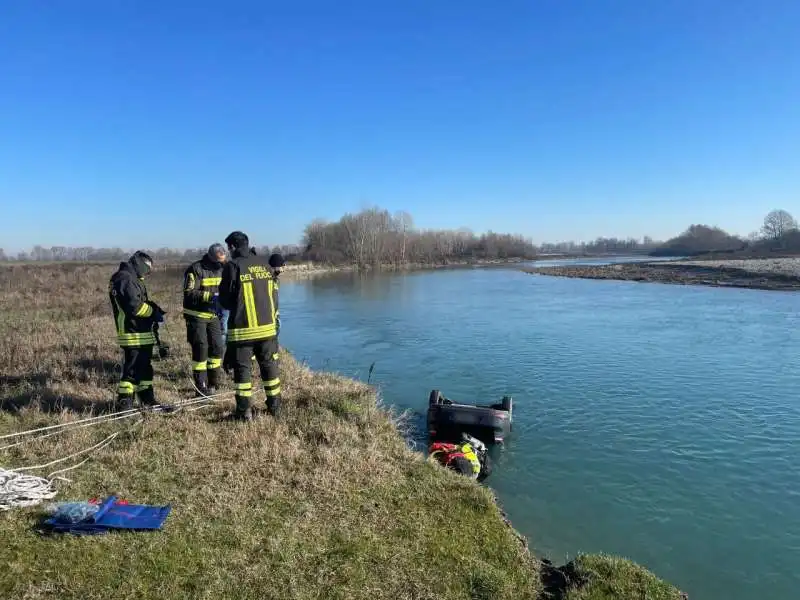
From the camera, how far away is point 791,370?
1234cm

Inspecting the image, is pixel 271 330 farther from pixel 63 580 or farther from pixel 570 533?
pixel 570 533

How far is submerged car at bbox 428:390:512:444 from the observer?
7.69 metres

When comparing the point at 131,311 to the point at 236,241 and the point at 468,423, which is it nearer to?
Answer: the point at 236,241

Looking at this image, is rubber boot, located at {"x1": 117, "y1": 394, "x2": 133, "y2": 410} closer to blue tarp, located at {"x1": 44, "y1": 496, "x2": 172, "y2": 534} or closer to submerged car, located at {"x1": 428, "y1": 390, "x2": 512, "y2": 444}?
blue tarp, located at {"x1": 44, "y1": 496, "x2": 172, "y2": 534}

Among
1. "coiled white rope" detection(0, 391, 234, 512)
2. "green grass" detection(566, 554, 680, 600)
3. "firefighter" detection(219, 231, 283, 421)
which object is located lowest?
"green grass" detection(566, 554, 680, 600)

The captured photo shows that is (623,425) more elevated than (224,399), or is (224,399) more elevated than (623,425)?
(224,399)

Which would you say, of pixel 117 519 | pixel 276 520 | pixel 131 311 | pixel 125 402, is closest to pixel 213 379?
pixel 125 402

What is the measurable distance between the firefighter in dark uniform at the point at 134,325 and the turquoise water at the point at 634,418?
4.62m

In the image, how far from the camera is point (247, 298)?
226 inches

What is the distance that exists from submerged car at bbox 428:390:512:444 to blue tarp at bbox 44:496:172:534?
449cm

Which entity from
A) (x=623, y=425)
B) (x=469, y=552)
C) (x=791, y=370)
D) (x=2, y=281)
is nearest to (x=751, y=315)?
(x=791, y=370)

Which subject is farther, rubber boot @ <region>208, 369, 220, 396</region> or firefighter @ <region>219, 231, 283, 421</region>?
rubber boot @ <region>208, 369, 220, 396</region>

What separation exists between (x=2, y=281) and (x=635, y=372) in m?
32.6

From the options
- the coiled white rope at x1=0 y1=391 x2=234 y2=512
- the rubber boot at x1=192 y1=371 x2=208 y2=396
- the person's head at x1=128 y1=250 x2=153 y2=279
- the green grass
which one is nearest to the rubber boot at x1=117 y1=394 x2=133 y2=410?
the coiled white rope at x1=0 y1=391 x2=234 y2=512
